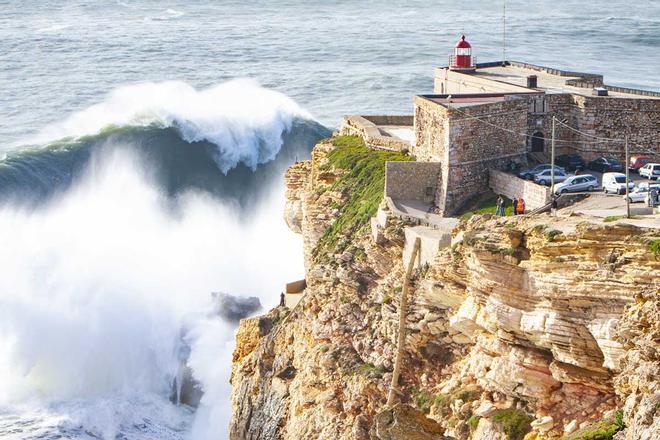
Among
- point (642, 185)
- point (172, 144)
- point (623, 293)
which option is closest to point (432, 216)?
point (642, 185)

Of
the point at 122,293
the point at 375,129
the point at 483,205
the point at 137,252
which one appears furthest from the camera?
the point at 137,252

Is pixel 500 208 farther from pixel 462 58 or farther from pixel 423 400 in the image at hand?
pixel 462 58

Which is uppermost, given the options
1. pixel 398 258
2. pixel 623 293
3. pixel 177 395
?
pixel 623 293

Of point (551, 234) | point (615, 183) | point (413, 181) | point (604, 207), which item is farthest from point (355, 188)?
point (551, 234)

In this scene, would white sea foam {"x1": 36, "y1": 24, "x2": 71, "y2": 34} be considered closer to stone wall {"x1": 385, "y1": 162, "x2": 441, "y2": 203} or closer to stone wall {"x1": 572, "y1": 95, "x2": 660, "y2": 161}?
stone wall {"x1": 385, "y1": 162, "x2": 441, "y2": 203}

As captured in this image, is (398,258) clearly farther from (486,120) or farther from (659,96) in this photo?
(659,96)

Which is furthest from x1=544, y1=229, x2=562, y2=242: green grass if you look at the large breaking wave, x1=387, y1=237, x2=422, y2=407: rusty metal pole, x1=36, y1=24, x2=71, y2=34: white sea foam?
x1=36, y1=24, x2=71, y2=34: white sea foam

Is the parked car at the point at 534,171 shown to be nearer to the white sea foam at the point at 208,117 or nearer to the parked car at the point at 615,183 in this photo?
the parked car at the point at 615,183

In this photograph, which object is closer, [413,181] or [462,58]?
[413,181]

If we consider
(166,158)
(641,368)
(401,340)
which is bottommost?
(166,158)
